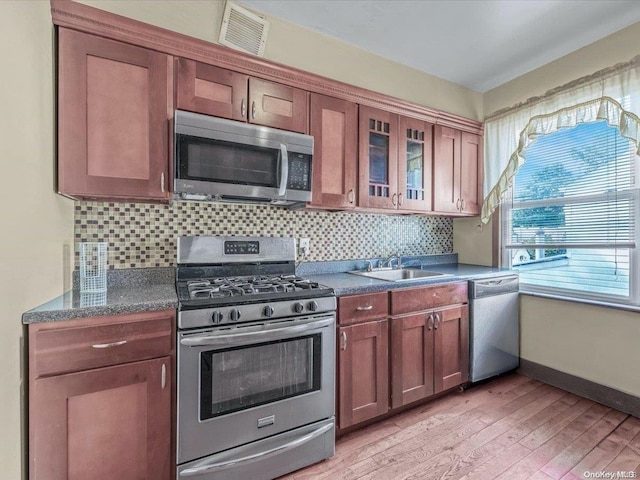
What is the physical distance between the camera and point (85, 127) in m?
1.57

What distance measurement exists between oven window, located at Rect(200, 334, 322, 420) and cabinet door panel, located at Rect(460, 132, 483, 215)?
205 cm

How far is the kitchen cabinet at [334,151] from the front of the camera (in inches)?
85.3

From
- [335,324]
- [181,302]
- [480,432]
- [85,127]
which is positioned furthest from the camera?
[480,432]

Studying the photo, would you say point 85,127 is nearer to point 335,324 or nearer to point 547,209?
point 335,324

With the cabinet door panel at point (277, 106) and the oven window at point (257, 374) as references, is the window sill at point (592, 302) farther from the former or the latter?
the cabinet door panel at point (277, 106)

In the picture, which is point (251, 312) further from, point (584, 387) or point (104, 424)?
point (584, 387)

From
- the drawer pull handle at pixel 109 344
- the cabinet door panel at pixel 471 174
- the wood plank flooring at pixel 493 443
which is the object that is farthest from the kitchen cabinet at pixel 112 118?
the cabinet door panel at pixel 471 174

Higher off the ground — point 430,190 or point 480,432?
point 430,190

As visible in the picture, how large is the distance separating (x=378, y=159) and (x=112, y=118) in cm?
172

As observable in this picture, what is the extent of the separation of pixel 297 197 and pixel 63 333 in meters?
1.33

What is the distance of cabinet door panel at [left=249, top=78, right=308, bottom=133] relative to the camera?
195 centimetres

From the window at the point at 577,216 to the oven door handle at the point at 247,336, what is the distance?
2122 mm

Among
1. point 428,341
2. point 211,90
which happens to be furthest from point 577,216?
point 211,90

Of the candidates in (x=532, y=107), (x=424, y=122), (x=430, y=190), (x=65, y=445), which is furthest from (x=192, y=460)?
(x=532, y=107)
